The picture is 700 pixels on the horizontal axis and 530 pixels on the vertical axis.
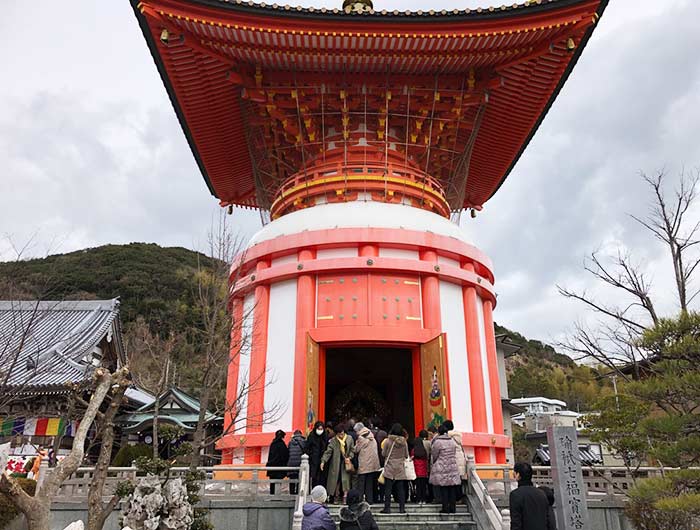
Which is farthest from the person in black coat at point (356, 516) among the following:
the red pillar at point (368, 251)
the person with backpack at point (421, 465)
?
the red pillar at point (368, 251)

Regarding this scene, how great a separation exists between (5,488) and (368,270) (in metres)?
8.30

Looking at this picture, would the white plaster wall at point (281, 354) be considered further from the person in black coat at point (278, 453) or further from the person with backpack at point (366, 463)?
the person with backpack at point (366, 463)

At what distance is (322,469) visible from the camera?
9.20 m

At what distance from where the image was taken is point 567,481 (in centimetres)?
711

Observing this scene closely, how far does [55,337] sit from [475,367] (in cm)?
1767

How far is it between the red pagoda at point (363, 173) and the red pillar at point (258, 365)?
1.4 inches

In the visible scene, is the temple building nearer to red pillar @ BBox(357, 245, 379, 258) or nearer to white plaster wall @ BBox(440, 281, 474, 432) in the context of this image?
red pillar @ BBox(357, 245, 379, 258)

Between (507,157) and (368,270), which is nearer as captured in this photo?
(368,270)

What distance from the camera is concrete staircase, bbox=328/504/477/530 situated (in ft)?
27.0

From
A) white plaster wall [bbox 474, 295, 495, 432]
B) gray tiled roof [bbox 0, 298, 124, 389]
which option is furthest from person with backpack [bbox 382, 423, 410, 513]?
gray tiled roof [bbox 0, 298, 124, 389]

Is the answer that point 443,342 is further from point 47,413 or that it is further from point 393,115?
point 47,413

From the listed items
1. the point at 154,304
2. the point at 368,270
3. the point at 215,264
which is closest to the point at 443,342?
the point at 368,270

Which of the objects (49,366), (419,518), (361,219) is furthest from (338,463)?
(49,366)

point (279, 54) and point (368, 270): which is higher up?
point (279, 54)
